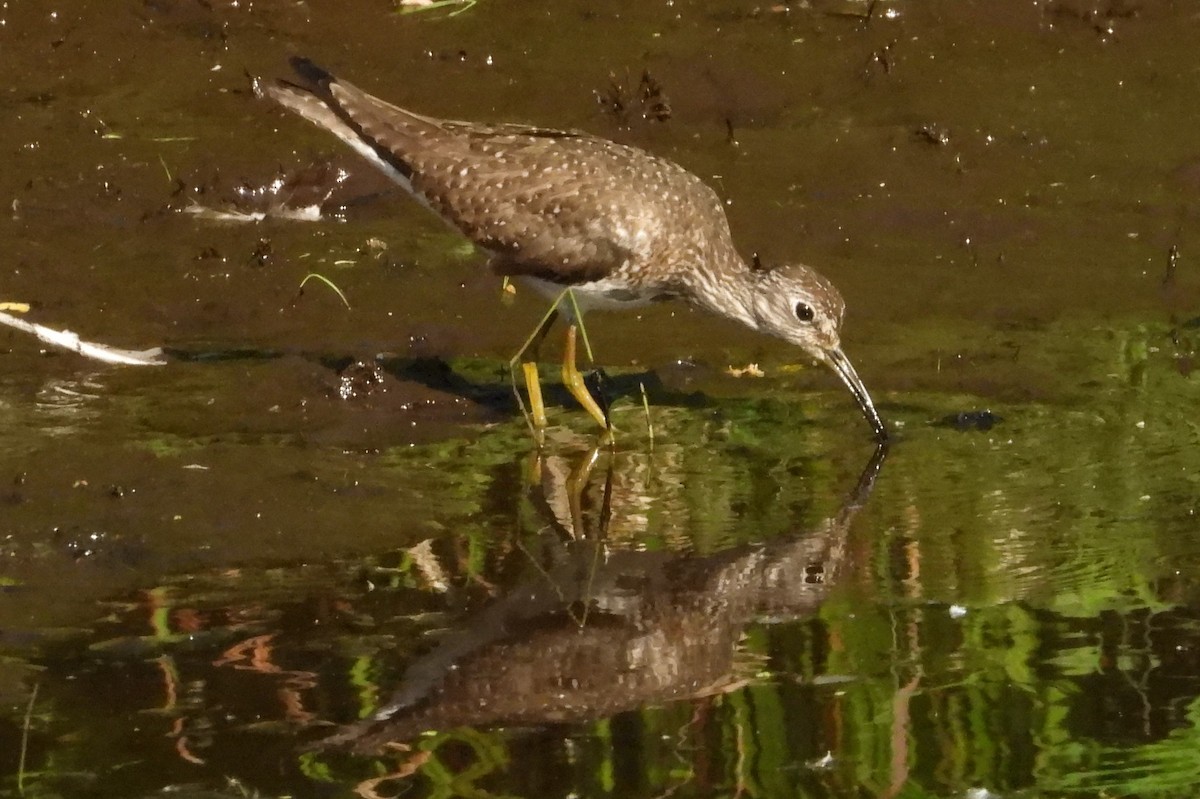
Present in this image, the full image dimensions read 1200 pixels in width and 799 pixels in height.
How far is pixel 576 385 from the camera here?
7.75 m

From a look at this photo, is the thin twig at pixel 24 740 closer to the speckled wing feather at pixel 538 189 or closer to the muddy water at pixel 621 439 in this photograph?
the muddy water at pixel 621 439

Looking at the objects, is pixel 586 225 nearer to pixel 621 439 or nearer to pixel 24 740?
pixel 621 439

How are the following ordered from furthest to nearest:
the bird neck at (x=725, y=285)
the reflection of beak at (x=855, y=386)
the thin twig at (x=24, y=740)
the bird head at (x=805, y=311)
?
1. the bird neck at (x=725, y=285)
2. the bird head at (x=805, y=311)
3. the reflection of beak at (x=855, y=386)
4. the thin twig at (x=24, y=740)

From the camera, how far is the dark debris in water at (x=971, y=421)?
24.9 ft

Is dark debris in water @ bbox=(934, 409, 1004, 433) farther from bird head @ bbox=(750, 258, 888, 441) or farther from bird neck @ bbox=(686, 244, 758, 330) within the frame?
bird neck @ bbox=(686, 244, 758, 330)

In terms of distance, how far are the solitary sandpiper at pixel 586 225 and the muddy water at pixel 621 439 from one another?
34 cm

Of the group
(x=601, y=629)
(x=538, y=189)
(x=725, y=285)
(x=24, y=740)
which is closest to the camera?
(x=24, y=740)

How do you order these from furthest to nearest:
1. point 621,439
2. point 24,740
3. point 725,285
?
point 725,285 < point 621,439 < point 24,740

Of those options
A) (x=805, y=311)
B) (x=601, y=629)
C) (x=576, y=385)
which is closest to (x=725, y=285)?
(x=805, y=311)

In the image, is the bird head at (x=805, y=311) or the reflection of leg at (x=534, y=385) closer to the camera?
the reflection of leg at (x=534, y=385)

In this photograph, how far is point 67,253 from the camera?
29.9 ft

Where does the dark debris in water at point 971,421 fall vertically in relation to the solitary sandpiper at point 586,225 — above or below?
below

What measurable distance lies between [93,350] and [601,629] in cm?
312

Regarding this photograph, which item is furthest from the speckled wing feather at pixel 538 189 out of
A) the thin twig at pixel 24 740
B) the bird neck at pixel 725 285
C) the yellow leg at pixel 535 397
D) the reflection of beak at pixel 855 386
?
the thin twig at pixel 24 740
